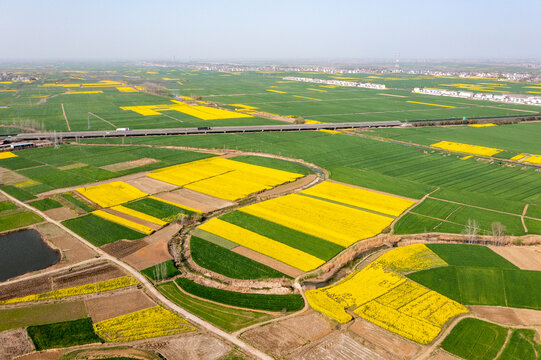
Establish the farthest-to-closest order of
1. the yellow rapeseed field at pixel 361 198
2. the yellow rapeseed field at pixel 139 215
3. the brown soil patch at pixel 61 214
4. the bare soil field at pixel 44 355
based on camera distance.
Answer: the yellow rapeseed field at pixel 361 198 < the brown soil patch at pixel 61 214 < the yellow rapeseed field at pixel 139 215 < the bare soil field at pixel 44 355

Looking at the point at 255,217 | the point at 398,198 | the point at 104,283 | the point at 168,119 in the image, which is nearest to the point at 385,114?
the point at 168,119

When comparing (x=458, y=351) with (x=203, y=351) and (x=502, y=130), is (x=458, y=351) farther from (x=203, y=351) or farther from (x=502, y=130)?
(x=502, y=130)

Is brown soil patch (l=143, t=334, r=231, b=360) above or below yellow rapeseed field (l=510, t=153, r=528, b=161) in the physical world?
below

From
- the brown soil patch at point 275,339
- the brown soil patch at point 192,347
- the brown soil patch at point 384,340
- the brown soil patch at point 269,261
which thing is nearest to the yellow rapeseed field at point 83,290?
the brown soil patch at point 192,347

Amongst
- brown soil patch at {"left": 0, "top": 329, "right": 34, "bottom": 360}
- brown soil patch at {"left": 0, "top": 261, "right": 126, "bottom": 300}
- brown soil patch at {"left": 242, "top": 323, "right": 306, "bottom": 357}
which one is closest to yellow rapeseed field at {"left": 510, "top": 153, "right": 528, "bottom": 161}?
brown soil patch at {"left": 242, "top": 323, "right": 306, "bottom": 357}

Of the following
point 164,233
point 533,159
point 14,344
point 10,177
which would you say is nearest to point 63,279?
point 14,344

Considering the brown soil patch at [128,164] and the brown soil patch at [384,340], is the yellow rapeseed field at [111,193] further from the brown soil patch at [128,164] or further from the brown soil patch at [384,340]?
the brown soil patch at [384,340]

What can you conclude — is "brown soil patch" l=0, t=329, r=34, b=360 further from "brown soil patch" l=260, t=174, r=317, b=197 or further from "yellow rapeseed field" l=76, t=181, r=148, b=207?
"brown soil patch" l=260, t=174, r=317, b=197
